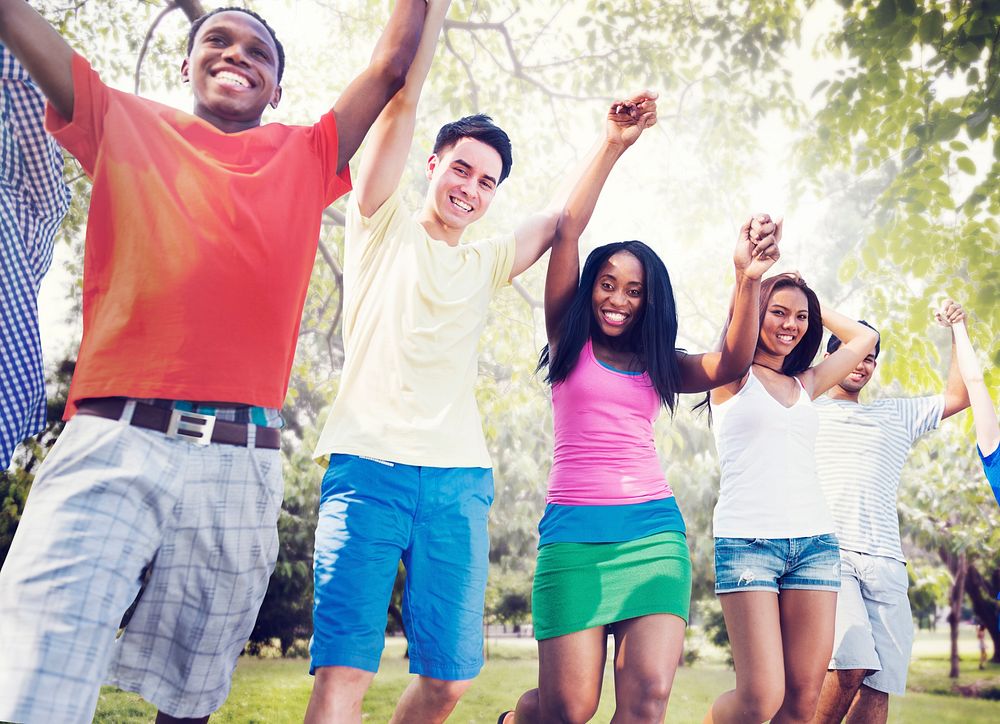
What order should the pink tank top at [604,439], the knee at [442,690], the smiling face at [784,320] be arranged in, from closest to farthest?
the knee at [442,690], the pink tank top at [604,439], the smiling face at [784,320]

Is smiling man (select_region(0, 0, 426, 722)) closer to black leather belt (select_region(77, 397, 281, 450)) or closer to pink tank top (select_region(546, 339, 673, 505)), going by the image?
black leather belt (select_region(77, 397, 281, 450))

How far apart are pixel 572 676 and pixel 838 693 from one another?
3.86 ft

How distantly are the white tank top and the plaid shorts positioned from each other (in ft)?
4.57

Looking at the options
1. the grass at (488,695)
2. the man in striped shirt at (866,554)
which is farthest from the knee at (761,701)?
the grass at (488,695)

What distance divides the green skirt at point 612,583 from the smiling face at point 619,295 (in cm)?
55

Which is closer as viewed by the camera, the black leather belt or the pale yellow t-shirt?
the black leather belt

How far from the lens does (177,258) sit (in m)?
1.40

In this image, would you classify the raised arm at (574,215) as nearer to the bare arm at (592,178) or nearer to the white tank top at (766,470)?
the bare arm at (592,178)

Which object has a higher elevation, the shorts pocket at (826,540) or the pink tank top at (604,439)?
the pink tank top at (604,439)

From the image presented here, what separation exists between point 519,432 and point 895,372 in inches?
82.4

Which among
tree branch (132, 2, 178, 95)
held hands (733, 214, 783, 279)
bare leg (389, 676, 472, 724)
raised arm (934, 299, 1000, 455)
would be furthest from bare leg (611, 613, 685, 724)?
tree branch (132, 2, 178, 95)

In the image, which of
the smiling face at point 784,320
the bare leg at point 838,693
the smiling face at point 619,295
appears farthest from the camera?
the bare leg at point 838,693

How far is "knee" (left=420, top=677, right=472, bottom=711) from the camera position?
1.76 metres

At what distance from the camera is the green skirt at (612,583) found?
1957 millimetres
